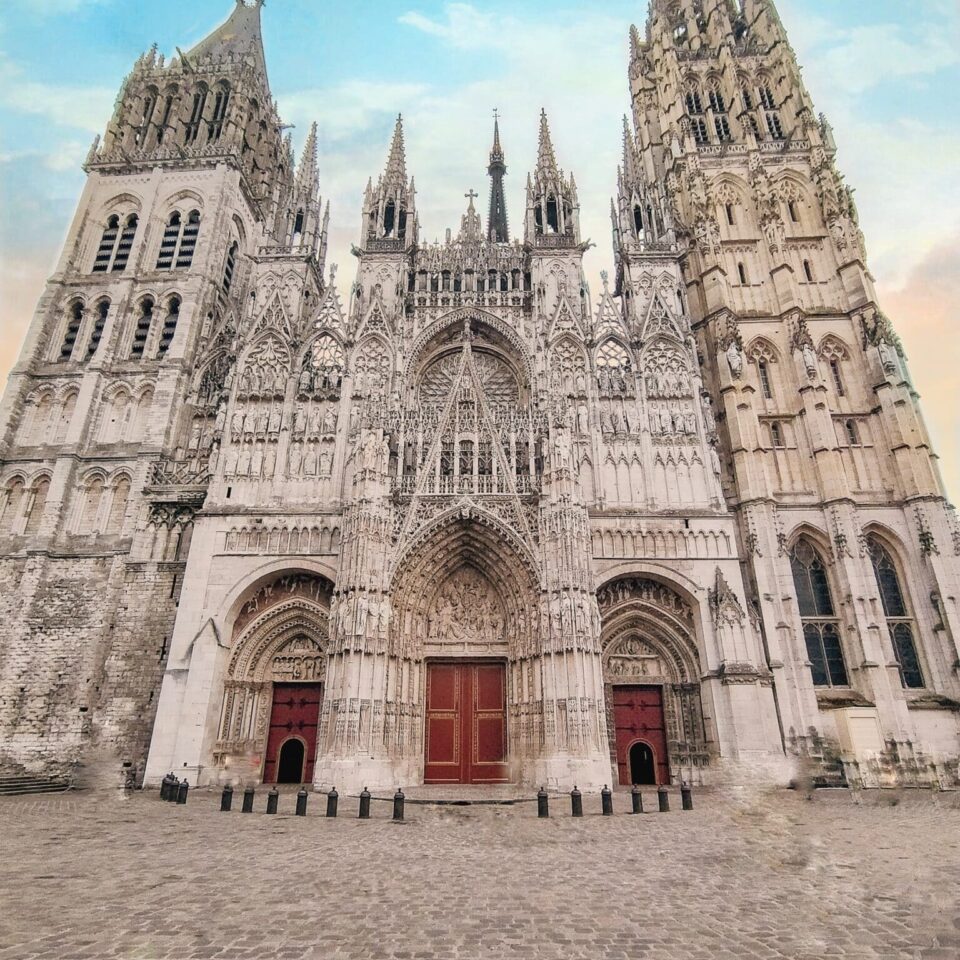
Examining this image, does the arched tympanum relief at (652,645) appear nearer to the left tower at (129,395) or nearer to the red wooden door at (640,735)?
the red wooden door at (640,735)

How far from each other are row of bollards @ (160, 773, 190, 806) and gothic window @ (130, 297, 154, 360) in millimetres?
19242

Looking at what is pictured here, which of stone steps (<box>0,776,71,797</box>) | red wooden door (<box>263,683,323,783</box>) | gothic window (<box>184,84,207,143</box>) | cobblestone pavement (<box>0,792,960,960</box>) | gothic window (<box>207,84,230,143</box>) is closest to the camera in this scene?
cobblestone pavement (<box>0,792,960,960</box>)

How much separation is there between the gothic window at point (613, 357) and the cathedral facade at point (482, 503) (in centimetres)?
14

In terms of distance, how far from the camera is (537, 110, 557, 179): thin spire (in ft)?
102

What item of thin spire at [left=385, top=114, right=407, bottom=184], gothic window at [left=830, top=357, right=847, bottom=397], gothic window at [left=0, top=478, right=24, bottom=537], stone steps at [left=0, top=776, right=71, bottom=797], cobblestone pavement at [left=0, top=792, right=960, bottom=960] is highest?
thin spire at [left=385, top=114, right=407, bottom=184]

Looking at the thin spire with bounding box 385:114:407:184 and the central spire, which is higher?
the central spire

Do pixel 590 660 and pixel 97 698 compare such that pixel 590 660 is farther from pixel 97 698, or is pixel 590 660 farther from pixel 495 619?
pixel 97 698

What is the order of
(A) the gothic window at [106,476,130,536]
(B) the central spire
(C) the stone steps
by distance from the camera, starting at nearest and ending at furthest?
(C) the stone steps
(A) the gothic window at [106,476,130,536]
(B) the central spire

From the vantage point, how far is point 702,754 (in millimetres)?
20219

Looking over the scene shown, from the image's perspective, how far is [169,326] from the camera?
2864 cm

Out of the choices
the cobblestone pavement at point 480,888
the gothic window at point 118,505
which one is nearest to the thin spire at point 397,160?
the gothic window at point 118,505

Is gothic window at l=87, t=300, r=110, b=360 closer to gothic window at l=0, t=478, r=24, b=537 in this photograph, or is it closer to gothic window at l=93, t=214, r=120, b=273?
gothic window at l=93, t=214, r=120, b=273

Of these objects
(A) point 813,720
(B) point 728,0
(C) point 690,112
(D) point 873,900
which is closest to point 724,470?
(A) point 813,720

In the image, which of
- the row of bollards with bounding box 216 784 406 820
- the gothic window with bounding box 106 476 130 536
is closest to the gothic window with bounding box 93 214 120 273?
the gothic window with bounding box 106 476 130 536
